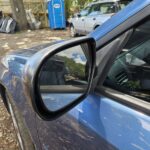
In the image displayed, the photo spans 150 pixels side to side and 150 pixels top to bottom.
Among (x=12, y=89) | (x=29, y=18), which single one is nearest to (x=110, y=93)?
(x=12, y=89)

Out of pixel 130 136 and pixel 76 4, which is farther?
pixel 76 4

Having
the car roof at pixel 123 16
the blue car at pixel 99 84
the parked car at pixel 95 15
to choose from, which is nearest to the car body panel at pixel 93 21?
the parked car at pixel 95 15

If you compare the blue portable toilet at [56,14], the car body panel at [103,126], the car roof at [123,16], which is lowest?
the blue portable toilet at [56,14]

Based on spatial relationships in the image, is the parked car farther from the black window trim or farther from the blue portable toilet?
the black window trim

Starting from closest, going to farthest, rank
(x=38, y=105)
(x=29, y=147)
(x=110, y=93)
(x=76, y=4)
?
(x=38, y=105) < (x=110, y=93) < (x=29, y=147) < (x=76, y=4)

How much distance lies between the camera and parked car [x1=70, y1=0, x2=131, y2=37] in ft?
34.8

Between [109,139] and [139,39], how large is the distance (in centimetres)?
58

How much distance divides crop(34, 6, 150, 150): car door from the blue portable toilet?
15.1m

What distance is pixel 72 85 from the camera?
71.4 inches

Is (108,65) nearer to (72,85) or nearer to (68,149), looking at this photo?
(72,85)

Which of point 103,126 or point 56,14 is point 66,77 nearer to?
point 103,126

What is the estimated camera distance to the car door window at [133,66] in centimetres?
168

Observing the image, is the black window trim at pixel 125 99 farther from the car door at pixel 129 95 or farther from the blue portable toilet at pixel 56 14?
the blue portable toilet at pixel 56 14

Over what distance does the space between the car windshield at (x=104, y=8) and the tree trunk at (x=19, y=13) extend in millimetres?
5167
